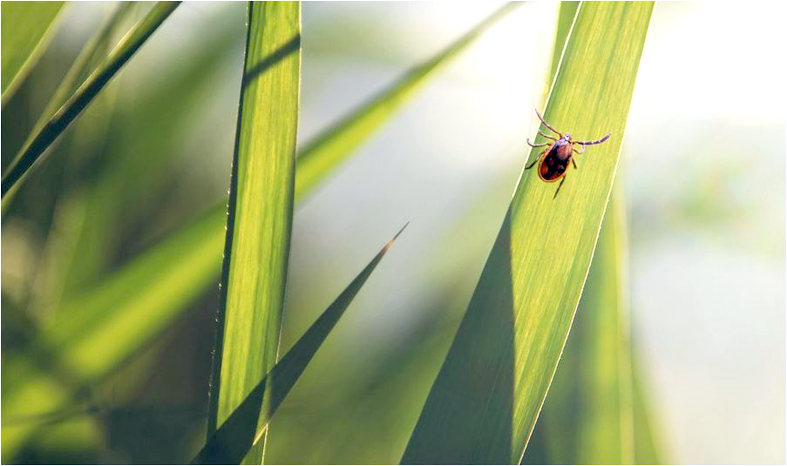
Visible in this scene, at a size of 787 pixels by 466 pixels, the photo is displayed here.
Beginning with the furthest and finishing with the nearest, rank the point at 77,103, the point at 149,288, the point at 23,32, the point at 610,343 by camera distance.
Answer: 1. the point at 23,32
2. the point at 149,288
3. the point at 610,343
4. the point at 77,103

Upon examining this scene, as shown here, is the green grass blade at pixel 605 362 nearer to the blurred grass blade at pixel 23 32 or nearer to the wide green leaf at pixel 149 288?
the wide green leaf at pixel 149 288

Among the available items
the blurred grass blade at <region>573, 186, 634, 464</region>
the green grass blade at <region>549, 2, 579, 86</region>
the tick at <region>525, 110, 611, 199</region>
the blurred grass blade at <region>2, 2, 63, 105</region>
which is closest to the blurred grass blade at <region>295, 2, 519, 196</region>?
the green grass blade at <region>549, 2, 579, 86</region>

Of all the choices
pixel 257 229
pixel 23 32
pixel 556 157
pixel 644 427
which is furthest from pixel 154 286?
pixel 644 427

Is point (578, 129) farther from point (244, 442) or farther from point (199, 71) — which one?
point (199, 71)

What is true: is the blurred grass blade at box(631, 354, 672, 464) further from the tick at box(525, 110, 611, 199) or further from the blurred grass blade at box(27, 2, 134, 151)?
the blurred grass blade at box(27, 2, 134, 151)

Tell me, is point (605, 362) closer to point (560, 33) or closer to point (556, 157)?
point (556, 157)

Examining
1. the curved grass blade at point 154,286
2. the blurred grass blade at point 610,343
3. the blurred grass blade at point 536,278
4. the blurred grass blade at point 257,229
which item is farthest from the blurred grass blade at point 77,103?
the blurred grass blade at point 610,343

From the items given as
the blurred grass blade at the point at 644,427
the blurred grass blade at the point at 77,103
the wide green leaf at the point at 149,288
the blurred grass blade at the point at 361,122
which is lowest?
the blurred grass blade at the point at 644,427
